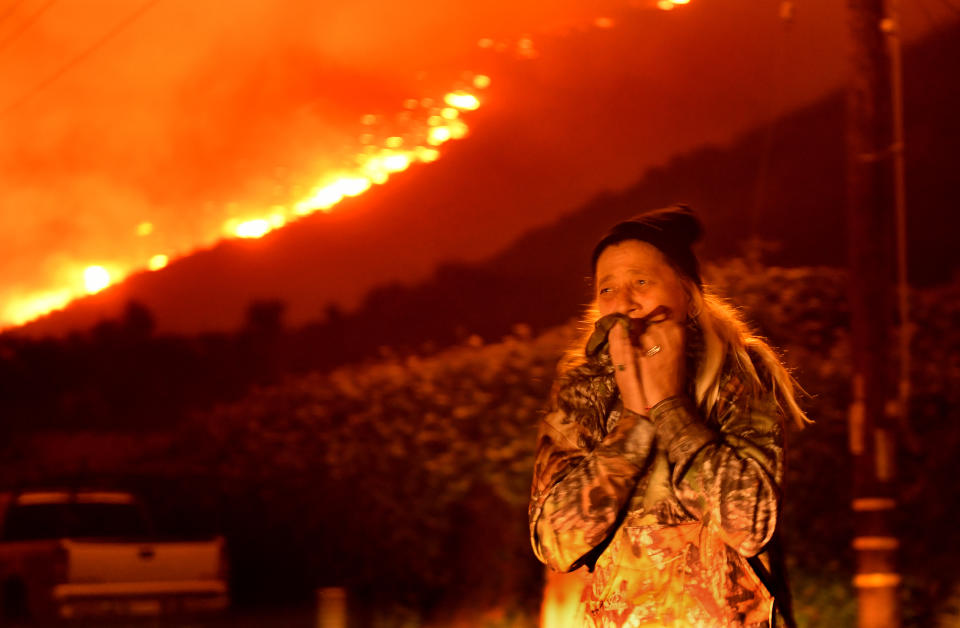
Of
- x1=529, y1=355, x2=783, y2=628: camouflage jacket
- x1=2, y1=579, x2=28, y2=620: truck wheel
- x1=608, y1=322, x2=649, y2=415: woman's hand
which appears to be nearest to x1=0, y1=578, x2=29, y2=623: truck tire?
x1=2, y1=579, x2=28, y2=620: truck wheel

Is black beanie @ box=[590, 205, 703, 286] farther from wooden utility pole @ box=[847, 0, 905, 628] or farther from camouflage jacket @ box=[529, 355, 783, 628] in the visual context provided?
wooden utility pole @ box=[847, 0, 905, 628]

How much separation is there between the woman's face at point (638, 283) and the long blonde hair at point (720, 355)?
48 mm

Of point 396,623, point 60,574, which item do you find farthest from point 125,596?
point 396,623

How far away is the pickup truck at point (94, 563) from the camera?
392 inches

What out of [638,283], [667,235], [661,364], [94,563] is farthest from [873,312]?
[94,563]

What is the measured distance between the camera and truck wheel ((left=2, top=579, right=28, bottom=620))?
1001 centimetres

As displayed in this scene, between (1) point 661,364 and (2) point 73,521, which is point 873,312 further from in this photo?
(2) point 73,521

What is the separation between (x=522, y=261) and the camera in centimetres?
1598

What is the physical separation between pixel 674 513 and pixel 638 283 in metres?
0.45

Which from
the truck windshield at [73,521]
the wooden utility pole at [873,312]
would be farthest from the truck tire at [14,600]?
the wooden utility pole at [873,312]

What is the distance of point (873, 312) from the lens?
6.54 metres

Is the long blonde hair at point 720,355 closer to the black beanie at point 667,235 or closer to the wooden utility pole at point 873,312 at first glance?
the black beanie at point 667,235

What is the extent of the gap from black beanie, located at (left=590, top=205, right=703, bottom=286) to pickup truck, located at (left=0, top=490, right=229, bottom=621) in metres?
8.65

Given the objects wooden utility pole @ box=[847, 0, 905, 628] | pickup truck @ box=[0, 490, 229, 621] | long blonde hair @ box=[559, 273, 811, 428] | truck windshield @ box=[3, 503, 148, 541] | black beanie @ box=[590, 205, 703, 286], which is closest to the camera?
long blonde hair @ box=[559, 273, 811, 428]
